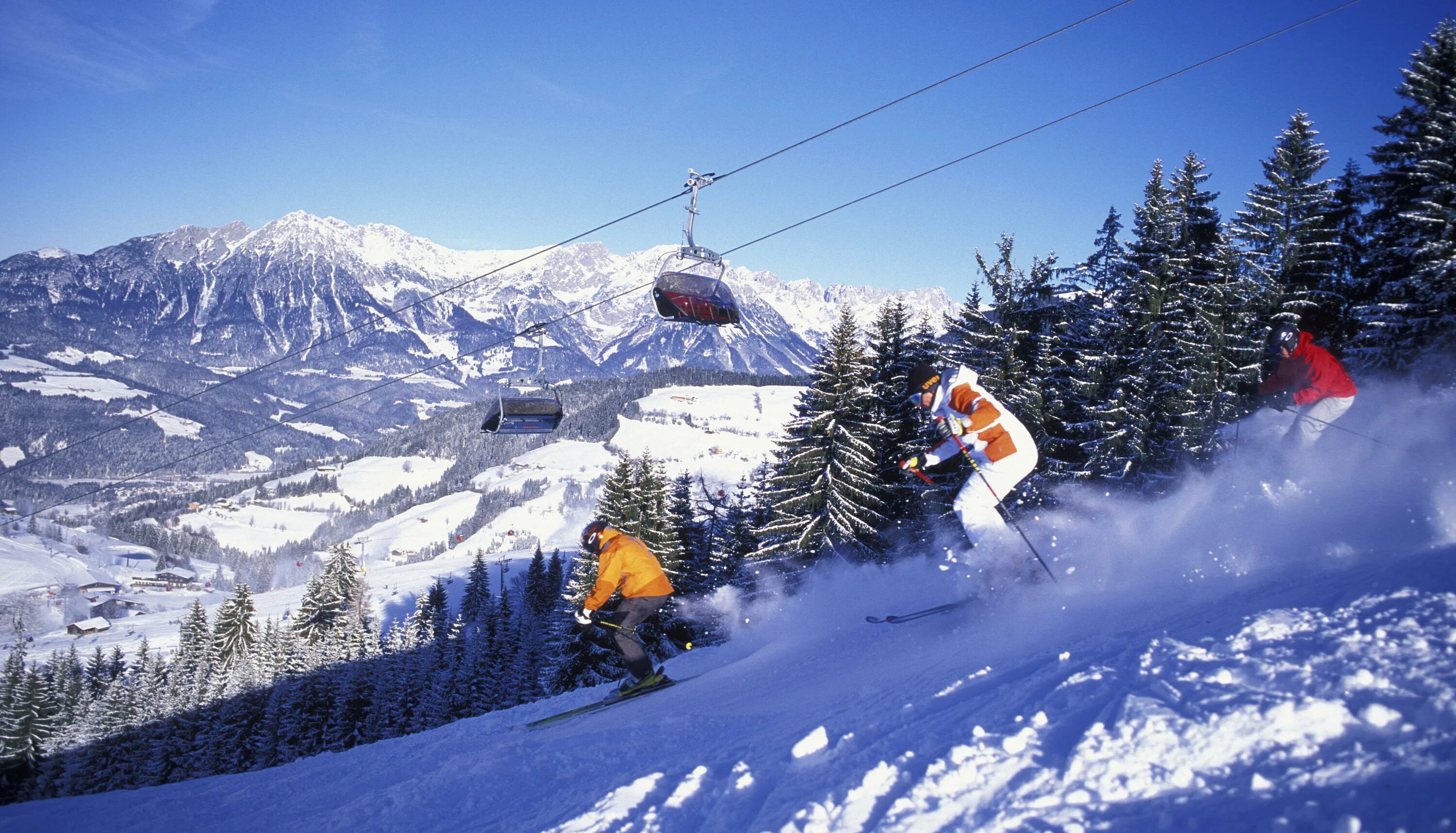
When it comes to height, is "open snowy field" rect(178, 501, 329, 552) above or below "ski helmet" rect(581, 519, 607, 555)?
below

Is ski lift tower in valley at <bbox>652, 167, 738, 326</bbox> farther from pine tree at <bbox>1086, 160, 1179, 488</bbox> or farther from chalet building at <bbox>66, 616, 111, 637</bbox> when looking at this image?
chalet building at <bbox>66, 616, 111, 637</bbox>

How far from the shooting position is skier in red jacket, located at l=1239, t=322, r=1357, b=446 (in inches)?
421

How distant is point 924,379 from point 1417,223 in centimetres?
1845

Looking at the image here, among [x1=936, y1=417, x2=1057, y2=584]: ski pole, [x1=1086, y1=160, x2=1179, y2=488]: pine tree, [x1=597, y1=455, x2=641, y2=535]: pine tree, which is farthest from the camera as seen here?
[x1=597, y1=455, x2=641, y2=535]: pine tree

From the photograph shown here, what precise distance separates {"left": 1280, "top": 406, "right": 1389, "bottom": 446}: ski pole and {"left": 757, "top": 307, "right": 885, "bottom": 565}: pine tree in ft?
42.1

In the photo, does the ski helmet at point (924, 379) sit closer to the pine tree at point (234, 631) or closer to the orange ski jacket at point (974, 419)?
the orange ski jacket at point (974, 419)

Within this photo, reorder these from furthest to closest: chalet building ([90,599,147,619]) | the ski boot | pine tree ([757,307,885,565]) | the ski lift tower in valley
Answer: chalet building ([90,599,147,619])
pine tree ([757,307,885,565])
the ski lift tower in valley
the ski boot

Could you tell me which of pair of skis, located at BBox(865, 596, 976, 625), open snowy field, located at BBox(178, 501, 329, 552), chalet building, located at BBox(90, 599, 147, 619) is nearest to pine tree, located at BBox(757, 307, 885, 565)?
pair of skis, located at BBox(865, 596, 976, 625)

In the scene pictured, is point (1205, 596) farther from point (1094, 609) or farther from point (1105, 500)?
point (1105, 500)

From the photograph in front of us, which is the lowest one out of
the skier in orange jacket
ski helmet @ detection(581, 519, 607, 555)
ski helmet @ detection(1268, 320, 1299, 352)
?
the skier in orange jacket

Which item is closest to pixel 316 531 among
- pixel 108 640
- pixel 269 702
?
pixel 108 640

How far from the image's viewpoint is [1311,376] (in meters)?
10.8

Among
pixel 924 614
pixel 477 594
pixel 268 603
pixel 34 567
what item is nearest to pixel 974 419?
pixel 924 614

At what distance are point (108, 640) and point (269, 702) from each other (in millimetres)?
96408
